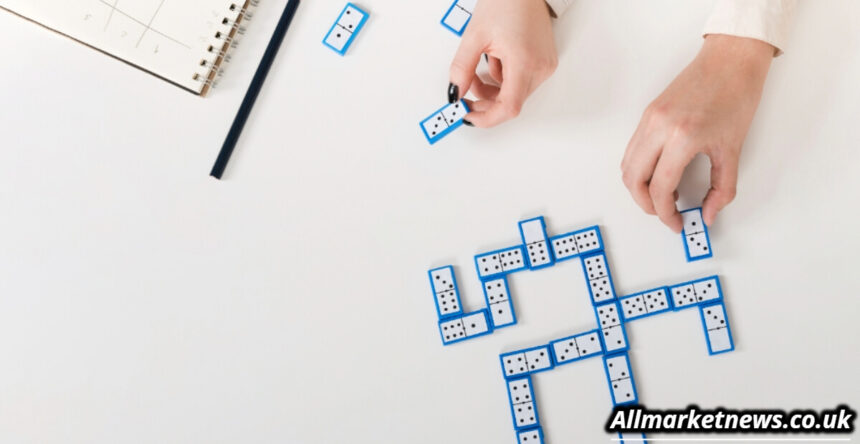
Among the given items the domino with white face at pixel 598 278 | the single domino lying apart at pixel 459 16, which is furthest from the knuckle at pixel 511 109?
the domino with white face at pixel 598 278

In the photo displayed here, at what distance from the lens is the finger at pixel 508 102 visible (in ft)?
6.27

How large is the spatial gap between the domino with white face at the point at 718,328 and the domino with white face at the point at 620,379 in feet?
0.78

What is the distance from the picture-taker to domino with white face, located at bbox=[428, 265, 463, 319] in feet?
6.80

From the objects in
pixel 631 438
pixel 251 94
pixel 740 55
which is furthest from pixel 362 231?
pixel 740 55

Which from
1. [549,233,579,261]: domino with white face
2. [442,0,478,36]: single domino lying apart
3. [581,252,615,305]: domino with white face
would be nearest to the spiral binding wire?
[442,0,478,36]: single domino lying apart

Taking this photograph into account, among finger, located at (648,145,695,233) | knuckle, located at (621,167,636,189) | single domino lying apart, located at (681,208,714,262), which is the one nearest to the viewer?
finger, located at (648,145,695,233)

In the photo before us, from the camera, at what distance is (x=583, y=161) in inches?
81.3

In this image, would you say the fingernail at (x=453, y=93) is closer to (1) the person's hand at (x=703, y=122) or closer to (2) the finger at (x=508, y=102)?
(2) the finger at (x=508, y=102)

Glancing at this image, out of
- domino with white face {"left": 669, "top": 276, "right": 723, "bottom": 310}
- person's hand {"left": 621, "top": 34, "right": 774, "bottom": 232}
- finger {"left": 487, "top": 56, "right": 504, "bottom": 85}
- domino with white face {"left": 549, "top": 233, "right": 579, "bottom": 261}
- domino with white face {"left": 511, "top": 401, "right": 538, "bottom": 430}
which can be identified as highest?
finger {"left": 487, "top": 56, "right": 504, "bottom": 85}

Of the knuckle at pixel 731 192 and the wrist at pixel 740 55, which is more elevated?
the wrist at pixel 740 55

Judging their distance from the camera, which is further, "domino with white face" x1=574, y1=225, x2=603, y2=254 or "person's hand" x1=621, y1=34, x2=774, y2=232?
"domino with white face" x1=574, y1=225, x2=603, y2=254

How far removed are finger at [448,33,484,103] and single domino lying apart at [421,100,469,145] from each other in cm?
9

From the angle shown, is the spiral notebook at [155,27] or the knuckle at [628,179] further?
the spiral notebook at [155,27]

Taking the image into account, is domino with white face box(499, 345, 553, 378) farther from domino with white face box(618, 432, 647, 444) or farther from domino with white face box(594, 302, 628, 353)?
domino with white face box(618, 432, 647, 444)
